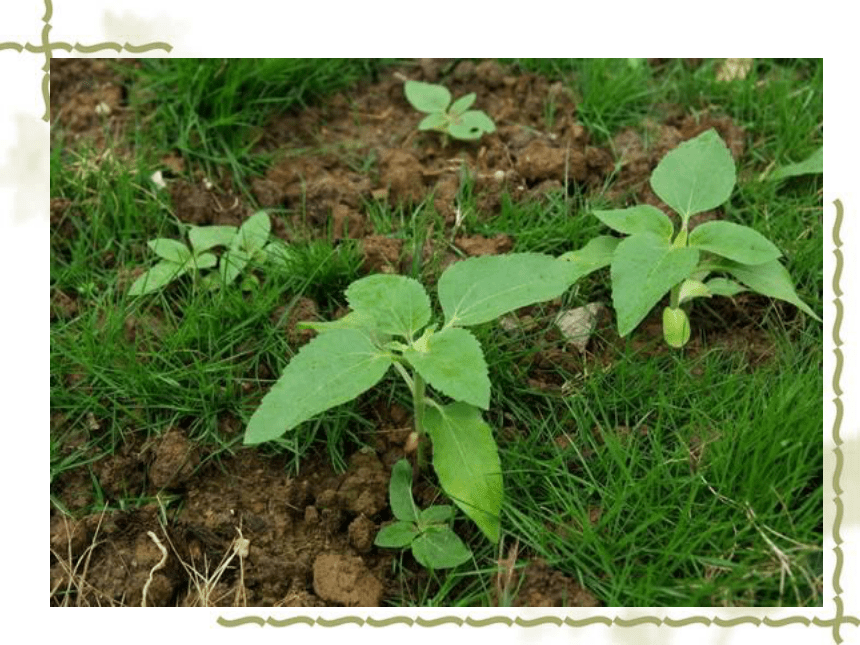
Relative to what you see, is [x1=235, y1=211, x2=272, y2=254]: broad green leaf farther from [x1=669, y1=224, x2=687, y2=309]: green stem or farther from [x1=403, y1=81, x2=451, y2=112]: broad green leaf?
[x1=669, y1=224, x2=687, y2=309]: green stem

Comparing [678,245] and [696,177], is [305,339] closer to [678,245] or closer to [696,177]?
[678,245]

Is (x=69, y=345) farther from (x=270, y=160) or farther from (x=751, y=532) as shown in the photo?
(x=751, y=532)

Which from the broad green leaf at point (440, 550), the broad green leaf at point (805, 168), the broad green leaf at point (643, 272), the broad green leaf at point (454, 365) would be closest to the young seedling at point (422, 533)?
the broad green leaf at point (440, 550)

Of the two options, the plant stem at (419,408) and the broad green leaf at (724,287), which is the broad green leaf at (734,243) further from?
the plant stem at (419,408)

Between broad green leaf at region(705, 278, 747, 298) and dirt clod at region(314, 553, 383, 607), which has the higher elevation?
broad green leaf at region(705, 278, 747, 298)

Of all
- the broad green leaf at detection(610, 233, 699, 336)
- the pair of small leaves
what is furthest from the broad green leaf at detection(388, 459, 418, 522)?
the pair of small leaves
